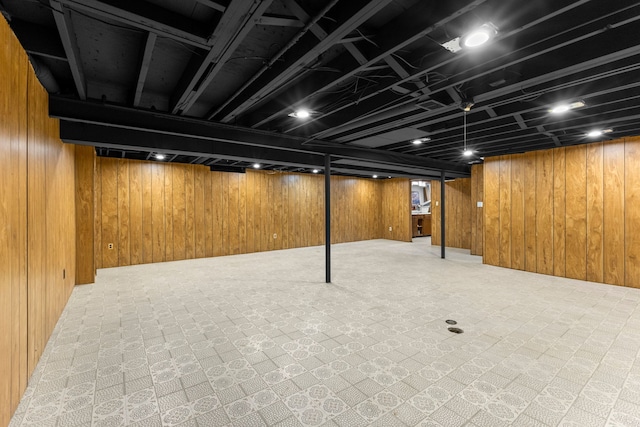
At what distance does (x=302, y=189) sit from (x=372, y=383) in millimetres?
7590

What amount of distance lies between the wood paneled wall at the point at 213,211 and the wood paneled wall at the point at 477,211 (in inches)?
108

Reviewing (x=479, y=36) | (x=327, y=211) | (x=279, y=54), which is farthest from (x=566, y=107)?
(x=327, y=211)

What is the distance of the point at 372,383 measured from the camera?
2.12 metres

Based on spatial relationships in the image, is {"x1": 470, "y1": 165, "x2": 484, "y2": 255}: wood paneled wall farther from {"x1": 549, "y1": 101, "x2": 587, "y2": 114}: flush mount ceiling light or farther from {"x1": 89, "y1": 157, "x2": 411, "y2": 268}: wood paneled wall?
{"x1": 549, "y1": 101, "x2": 587, "y2": 114}: flush mount ceiling light

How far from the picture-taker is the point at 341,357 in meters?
2.49

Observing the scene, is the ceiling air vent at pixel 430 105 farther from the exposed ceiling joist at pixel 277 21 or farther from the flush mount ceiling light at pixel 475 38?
the exposed ceiling joist at pixel 277 21

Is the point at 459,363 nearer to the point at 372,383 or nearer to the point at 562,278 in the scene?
the point at 372,383

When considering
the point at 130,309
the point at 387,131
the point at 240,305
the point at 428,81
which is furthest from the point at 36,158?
the point at 387,131

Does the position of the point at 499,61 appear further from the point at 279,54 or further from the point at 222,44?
the point at 222,44

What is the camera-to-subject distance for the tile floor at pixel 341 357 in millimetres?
1835

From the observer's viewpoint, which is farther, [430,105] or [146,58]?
[430,105]

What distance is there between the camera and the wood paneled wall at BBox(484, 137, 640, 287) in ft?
15.3

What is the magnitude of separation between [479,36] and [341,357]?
2633 millimetres

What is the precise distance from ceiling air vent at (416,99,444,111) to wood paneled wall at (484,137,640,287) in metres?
4.02
